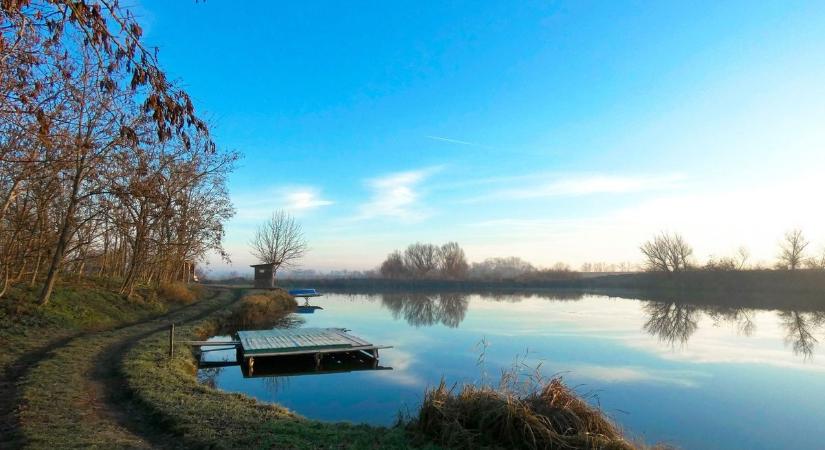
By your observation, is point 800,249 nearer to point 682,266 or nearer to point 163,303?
point 682,266

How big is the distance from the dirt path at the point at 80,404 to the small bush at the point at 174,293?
39.7ft

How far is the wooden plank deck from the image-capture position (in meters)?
→ 13.1

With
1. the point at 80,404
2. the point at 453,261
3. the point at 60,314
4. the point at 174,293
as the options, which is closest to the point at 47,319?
the point at 60,314

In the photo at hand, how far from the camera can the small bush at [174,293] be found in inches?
904

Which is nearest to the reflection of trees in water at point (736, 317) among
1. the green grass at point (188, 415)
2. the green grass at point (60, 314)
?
the green grass at point (188, 415)

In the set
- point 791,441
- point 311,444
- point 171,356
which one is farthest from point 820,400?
point 171,356

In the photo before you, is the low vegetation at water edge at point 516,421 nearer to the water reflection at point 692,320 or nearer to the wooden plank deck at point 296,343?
the wooden plank deck at point 296,343

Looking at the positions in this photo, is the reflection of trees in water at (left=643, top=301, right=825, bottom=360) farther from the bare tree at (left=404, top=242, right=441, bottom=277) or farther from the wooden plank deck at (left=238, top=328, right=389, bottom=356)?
the bare tree at (left=404, top=242, right=441, bottom=277)

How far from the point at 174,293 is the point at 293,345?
12668 millimetres

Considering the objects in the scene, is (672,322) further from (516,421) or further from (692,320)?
(516,421)

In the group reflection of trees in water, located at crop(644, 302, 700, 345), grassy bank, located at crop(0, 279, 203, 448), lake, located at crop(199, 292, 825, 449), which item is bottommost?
lake, located at crop(199, 292, 825, 449)

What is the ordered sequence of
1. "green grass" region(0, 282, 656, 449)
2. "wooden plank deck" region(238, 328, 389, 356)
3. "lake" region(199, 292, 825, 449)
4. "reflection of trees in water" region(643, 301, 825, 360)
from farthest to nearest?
"reflection of trees in water" region(643, 301, 825, 360) → "wooden plank deck" region(238, 328, 389, 356) → "lake" region(199, 292, 825, 449) → "green grass" region(0, 282, 656, 449)

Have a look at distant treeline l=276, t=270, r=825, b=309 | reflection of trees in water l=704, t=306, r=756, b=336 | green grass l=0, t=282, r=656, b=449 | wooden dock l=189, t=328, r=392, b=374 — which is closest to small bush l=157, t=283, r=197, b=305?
wooden dock l=189, t=328, r=392, b=374

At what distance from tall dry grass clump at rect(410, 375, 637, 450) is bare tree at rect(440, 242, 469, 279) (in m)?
69.9
